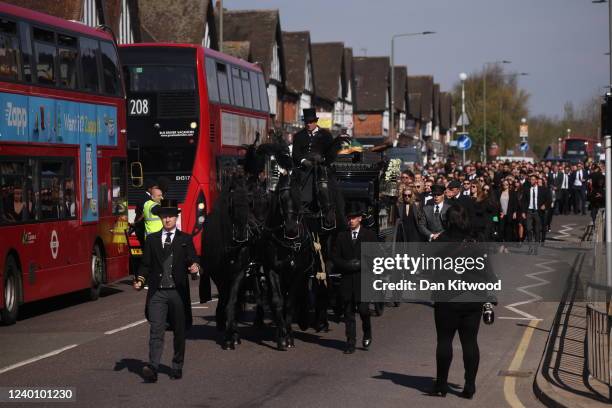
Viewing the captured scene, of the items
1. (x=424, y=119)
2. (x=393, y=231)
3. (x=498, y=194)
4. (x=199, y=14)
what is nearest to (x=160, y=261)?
(x=393, y=231)

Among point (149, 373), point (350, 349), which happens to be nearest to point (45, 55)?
point (350, 349)

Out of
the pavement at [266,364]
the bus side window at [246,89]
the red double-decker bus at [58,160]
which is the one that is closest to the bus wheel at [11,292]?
the red double-decker bus at [58,160]

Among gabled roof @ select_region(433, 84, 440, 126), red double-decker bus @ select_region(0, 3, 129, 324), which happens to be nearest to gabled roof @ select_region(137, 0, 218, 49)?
red double-decker bus @ select_region(0, 3, 129, 324)

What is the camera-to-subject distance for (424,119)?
125812 mm

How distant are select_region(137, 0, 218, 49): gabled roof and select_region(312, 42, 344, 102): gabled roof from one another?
26.5 m

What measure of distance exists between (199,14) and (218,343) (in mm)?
42975

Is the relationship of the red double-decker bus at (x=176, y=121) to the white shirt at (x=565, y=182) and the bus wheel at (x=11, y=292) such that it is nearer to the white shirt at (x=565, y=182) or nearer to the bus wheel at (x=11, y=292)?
the bus wheel at (x=11, y=292)

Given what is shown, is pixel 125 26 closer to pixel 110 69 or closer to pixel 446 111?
pixel 110 69

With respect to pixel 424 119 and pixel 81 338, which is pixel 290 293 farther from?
pixel 424 119

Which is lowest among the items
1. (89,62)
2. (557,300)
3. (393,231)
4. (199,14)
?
(557,300)

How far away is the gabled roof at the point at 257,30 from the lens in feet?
218

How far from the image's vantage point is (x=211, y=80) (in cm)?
2628

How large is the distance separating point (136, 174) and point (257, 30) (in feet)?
143

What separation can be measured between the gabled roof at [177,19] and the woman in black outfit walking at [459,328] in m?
45.1
